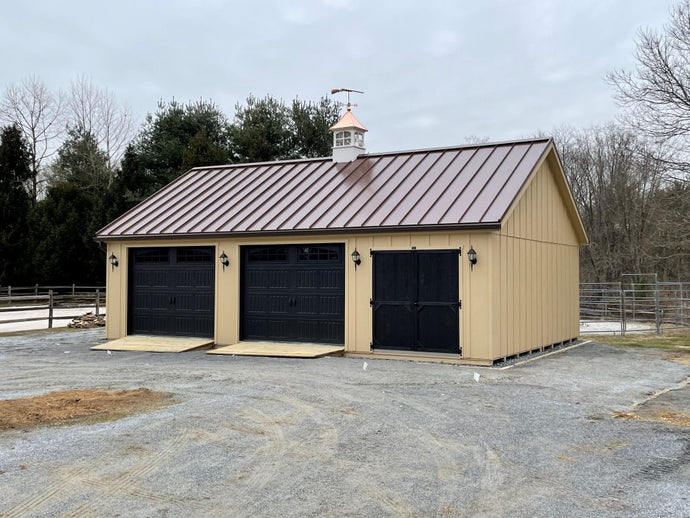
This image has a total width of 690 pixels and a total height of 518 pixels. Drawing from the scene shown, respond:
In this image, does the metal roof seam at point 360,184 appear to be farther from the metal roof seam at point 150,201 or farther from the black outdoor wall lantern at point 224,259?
the metal roof seam at point 150,201

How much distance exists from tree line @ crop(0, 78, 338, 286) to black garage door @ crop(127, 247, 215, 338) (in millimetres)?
18161

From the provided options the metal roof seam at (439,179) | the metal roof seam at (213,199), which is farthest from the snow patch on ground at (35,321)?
the metal roof seam at (439,179)

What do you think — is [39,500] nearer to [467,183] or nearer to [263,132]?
[467,183]

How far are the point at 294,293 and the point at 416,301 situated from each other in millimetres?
3001

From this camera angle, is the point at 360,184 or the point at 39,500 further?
the point at 360,184

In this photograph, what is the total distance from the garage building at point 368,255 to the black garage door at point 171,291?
3 cm

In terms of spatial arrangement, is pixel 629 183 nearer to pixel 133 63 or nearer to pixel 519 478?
pixel 133 63

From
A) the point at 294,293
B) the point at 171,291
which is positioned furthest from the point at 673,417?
the point at 171,291

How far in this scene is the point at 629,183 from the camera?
33844 millimetres

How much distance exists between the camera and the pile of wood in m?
21.3

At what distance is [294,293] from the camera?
1483 centimetres

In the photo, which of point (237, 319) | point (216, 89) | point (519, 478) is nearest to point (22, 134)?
point (216, 89)

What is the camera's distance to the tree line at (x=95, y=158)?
34.2 meters

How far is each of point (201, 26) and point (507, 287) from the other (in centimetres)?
1530
